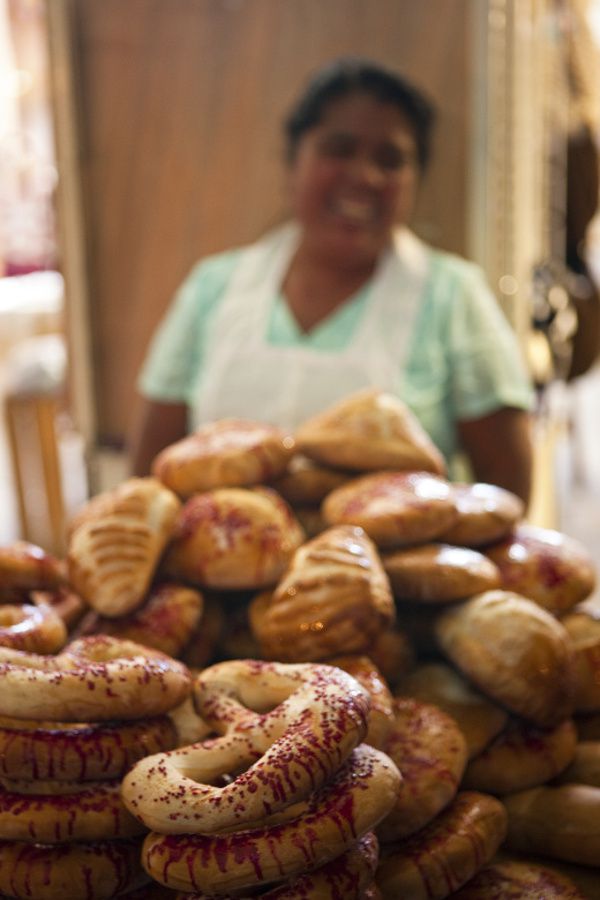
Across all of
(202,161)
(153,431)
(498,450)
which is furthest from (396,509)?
(202,161)

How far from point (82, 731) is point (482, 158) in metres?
1.34

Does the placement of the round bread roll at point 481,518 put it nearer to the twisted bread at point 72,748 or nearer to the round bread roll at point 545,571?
the round bread roll at point 545,571

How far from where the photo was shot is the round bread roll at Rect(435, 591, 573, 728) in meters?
0.69

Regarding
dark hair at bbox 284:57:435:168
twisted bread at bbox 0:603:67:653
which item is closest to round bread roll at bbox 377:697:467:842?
twisted bread at bbox 0:603:67:653

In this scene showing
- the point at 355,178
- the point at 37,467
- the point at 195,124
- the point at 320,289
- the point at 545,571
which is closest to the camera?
the point at 545,571

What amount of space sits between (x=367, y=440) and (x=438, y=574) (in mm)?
168

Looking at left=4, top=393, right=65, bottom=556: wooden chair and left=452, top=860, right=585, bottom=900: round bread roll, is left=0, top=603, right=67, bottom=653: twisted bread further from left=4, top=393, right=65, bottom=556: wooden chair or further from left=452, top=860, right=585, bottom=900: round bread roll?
left=4, top=393, right=65, bottom=556: wooden chair

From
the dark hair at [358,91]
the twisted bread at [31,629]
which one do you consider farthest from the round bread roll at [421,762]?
the dark hair at [358,91]

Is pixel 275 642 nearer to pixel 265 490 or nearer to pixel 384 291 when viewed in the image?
pixel 265 490

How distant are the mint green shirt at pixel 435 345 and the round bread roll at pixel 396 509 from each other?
0.69m

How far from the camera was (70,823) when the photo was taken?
1.76ft

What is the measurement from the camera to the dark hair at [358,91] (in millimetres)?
1506

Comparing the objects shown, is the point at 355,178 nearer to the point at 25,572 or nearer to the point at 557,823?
the point at 25,572

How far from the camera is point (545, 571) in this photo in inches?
31.7
